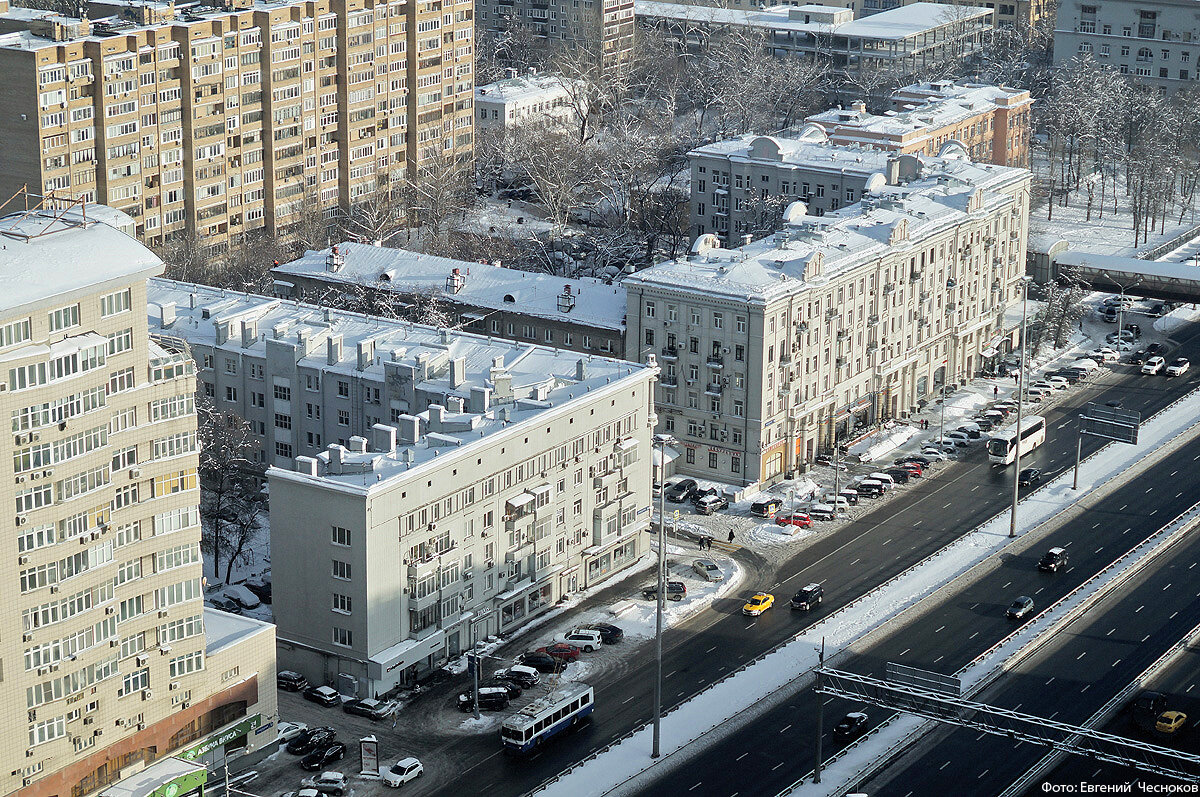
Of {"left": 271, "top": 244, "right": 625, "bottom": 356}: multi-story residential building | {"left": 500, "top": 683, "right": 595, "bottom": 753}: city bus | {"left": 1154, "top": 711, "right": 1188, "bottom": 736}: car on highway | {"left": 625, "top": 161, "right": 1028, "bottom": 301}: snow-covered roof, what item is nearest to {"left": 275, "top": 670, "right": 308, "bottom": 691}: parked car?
{"left": 500, "top": 683, "right": 595, "bottom": 753}: city bus

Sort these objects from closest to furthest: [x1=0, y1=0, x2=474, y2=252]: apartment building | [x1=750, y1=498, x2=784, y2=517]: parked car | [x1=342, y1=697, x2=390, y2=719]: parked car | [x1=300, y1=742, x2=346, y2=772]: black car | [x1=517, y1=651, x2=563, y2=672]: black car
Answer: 1. [x1=300, y1=742, x2=346, y2=772]: black car
2. [x1=342, y1=697, x2=390, y2=719]: parked car
3. [x1=517, y1=651, x2=563, y2=672]: black car
4. [x1=750, y1=498, x2=784, y2=517]: parked car
5. [x1=0, y1=0, x2=474, y2=252]: apartment building

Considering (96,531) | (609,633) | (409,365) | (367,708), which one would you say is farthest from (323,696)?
(409,365)

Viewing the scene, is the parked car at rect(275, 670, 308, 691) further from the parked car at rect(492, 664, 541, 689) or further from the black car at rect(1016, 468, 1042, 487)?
the black car at rect(1016, 468, 1042, 487)

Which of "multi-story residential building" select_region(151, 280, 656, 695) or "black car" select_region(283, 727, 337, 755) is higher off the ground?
"multi-story residential building" select_region(151, 280, 656, 695)

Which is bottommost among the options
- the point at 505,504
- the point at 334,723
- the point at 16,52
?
the point at 334,723

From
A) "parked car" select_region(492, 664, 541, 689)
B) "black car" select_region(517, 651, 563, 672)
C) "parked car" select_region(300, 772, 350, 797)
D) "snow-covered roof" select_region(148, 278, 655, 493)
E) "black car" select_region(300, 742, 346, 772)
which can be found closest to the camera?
"parked car" select_region(300, 772, 350, 797)

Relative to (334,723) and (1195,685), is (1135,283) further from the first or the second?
(334,723)

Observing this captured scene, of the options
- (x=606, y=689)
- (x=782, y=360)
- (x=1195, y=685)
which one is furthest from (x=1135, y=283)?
(x=606, y=689)
